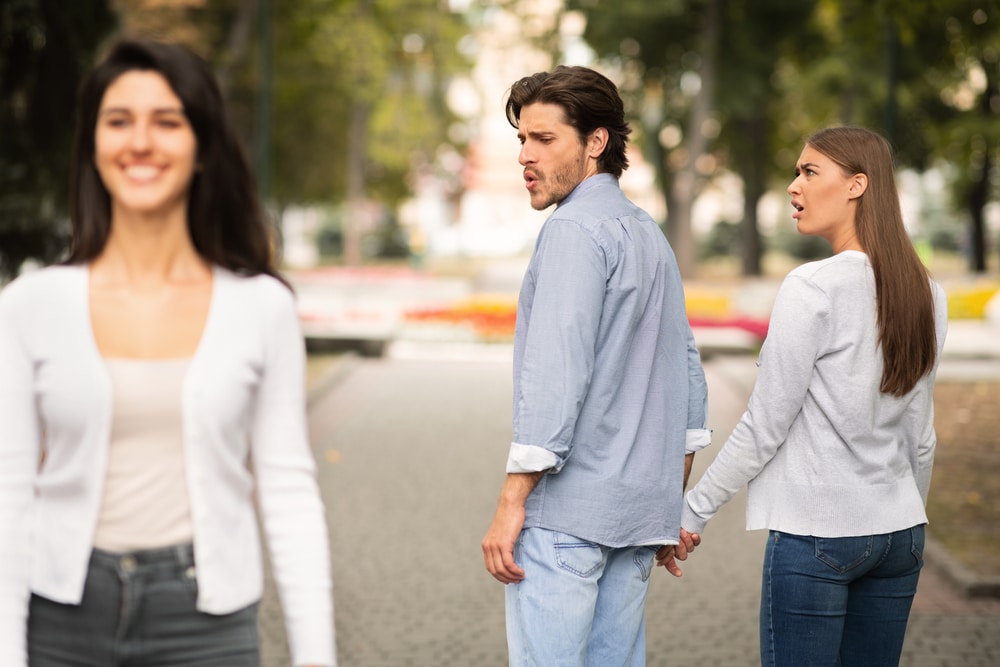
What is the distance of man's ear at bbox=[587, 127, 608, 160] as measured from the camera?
3406 mm

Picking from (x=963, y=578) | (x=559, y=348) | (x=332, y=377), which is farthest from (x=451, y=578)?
(x=332, y=377)

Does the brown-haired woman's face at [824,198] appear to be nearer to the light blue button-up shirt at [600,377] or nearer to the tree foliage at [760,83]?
the light blue button-up shirt at [600,377]

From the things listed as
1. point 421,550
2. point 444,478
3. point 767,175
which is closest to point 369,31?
point 767,175

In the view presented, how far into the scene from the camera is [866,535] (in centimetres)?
334

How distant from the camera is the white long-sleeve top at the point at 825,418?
3326 millimetres

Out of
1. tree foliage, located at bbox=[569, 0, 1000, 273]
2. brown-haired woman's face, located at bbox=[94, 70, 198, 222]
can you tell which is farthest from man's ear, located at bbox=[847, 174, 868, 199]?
tree foliage, located at bbox=[569, 0, 1000, 273]

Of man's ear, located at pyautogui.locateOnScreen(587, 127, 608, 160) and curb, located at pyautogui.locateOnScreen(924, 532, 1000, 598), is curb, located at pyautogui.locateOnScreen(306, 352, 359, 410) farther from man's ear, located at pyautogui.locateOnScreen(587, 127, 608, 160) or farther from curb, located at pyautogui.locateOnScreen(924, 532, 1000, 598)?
man's ear, located at pyautogui.locateOnScreen(587, 127, 608, 160)

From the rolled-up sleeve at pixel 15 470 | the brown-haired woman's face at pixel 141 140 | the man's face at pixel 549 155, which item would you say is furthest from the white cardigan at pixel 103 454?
the man's face at pixel 549 155

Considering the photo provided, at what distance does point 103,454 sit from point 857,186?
77.8 inches

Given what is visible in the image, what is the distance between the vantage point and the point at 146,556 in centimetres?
232

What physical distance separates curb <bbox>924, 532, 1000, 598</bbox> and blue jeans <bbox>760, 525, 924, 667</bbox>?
352 centimetres

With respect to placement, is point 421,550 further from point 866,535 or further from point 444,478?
point 866,535

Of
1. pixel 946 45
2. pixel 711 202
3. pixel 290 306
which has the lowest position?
pixel 711 202

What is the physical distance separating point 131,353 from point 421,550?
579cm
